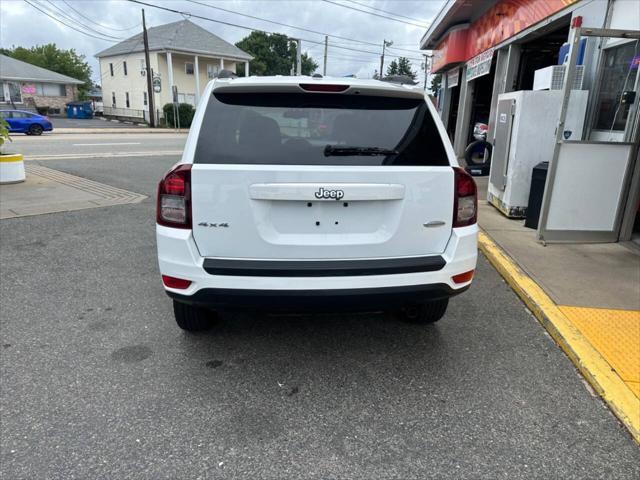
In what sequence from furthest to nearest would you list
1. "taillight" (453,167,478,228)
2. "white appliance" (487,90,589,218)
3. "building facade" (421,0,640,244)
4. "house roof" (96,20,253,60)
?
"house roof" (96,20,253,60) < "white appliance" (487,90,589,218) < "building facade" (421,0,640,244) < "taillight" (453,167,478,228)

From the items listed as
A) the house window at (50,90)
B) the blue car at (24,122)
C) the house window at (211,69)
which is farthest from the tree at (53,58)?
the blue car at (24,122)

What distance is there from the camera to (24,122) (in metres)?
26.9

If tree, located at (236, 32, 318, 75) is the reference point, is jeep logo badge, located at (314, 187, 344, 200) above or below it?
below

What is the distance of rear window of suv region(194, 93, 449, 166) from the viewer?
2799 mm

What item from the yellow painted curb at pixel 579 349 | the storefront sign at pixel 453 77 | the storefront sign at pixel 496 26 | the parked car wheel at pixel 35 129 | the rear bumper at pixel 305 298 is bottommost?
the parked car wheel at pixel 35 129

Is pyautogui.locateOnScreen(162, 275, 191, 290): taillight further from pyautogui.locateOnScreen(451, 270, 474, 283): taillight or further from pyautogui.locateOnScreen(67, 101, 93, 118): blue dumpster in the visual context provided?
pyautogui.locateOnScreen(67, 101, 93, 118): blue dumpster

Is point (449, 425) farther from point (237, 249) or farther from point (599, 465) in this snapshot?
point (237, 249)

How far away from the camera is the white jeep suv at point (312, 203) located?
271cm

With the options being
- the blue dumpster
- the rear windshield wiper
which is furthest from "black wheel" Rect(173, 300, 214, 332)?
the blue dumpster

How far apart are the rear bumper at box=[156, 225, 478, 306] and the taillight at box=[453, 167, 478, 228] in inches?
12.8

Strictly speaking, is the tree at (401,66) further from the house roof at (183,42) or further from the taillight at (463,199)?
the taillight at (463,199)

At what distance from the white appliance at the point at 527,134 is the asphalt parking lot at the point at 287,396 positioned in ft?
11.2

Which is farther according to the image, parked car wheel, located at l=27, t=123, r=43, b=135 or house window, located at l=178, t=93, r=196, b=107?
house window, located at l=178, t=93, r=196, b=107

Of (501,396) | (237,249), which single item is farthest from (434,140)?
(501,396)
